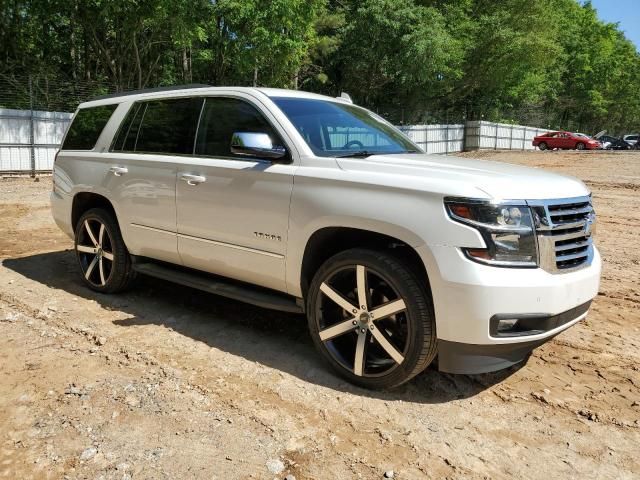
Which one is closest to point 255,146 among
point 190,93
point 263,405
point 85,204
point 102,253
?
point 190,93

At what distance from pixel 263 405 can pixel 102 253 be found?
111 inches

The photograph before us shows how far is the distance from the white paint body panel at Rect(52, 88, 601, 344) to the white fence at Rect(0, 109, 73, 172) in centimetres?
1340

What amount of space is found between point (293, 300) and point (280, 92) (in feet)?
5.40

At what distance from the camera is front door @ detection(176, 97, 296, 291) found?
374cm

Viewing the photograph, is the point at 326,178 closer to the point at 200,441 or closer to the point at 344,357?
the point at 344,357

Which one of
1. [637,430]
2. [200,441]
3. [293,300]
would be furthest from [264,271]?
[637,430]

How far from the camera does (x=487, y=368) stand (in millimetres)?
3088

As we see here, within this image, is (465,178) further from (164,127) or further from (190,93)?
(164,127)

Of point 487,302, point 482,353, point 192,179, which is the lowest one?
point 482,353

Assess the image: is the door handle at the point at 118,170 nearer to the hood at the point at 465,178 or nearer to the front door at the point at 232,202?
the front door at the point at 232,202

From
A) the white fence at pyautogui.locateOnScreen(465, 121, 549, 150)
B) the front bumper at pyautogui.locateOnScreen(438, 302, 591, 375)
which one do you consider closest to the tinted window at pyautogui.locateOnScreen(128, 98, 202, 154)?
the front bumper at pyautogui.locateOnScreen(438, 302, 591, 375)

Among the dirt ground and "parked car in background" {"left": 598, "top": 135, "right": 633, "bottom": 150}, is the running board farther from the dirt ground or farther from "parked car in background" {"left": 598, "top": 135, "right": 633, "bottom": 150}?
"parked car in background" {"left": 598, "top": 135, "right": 633, "bottom": 150}

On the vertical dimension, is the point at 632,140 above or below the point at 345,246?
above

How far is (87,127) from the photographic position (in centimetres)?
557
